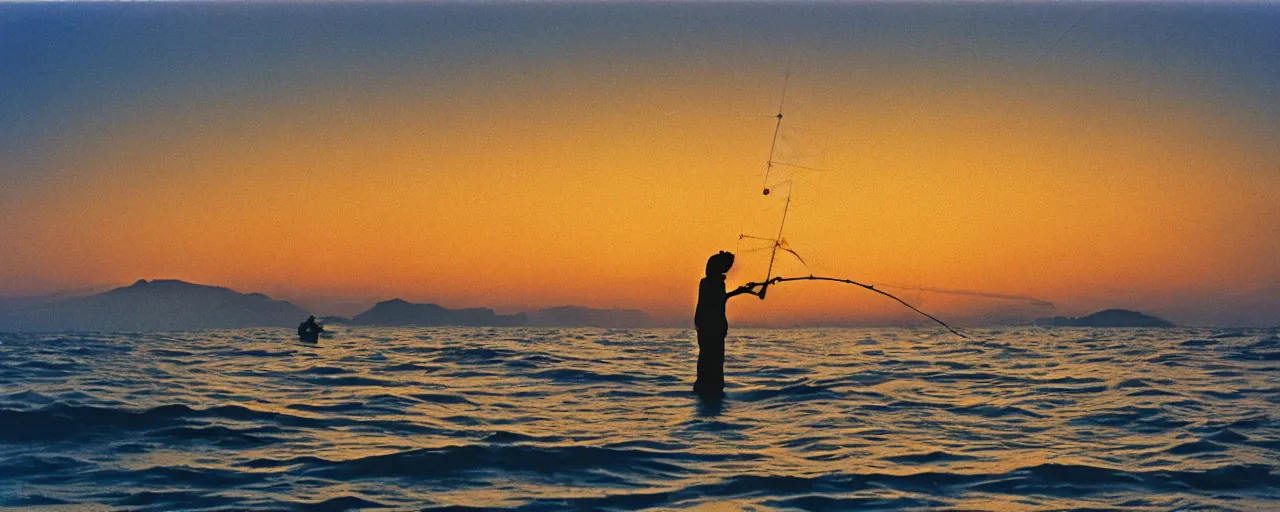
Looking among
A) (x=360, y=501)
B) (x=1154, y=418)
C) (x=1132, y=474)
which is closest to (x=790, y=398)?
(x=1154, y=418)

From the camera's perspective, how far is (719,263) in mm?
17094

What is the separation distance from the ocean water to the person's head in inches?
96.3

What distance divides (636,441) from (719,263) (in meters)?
4.92

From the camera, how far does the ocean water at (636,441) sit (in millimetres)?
10016

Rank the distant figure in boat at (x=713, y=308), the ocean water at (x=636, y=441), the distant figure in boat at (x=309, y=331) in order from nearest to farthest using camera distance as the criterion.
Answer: the ocean water at (x=636, y=441)
the distant figure in boat at (x=713, y=308)
the distant figure in boat at (x=309, y=331)

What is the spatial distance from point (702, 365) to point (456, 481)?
7.79m

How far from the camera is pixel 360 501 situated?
31.9ft

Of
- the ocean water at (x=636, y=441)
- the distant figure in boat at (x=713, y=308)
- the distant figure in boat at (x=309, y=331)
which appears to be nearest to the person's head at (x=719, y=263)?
the distant figure in boat at (x=713, y=308)

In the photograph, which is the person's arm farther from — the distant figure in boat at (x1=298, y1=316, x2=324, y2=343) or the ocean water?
the distant figure in boat at (x1=298, y1=316, x2=324, y2=343)

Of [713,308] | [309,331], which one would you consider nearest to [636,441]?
[713,308]

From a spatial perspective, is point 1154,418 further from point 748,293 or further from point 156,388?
point 156,388

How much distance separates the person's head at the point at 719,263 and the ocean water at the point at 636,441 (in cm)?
245

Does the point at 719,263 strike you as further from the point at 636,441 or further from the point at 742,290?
the point at 636,441

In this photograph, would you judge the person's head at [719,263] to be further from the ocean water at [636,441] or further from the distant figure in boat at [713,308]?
the ocean water at [636,441]
